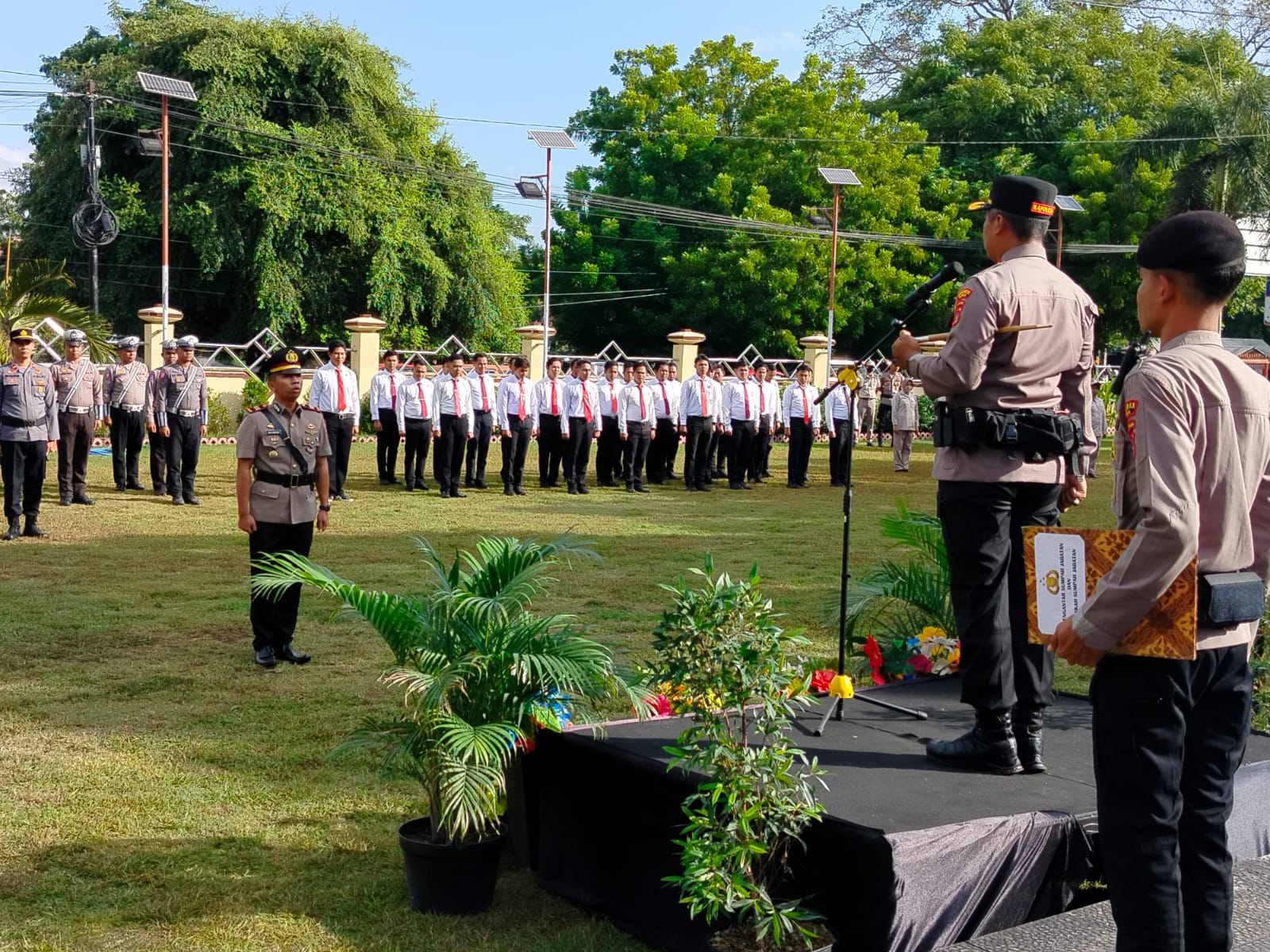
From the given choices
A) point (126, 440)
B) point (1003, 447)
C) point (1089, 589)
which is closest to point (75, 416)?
point (126, 440)

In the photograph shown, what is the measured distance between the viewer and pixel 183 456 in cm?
1567

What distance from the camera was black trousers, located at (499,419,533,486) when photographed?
17.7m

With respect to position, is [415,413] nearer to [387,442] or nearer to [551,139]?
[387,442]

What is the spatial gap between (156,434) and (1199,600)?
1458 centimetres

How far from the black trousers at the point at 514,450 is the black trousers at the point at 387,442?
4.72ft

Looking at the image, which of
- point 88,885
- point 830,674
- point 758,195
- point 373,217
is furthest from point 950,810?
point 758,195

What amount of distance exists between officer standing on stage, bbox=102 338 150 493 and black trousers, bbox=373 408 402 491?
2984 millimetres

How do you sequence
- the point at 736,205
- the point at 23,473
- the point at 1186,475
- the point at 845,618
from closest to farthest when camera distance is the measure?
the point at 1186,475 < the point at 845,618 < the point at 23,473 < the point at 736,205

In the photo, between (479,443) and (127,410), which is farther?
(479,443)

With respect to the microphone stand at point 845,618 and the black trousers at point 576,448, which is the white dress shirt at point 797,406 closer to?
the black trousers at point 576,448

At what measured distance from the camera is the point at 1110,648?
2.96 metres

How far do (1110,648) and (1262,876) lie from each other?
2113mm

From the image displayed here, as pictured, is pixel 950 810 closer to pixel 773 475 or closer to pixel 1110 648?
pixel 1110 648

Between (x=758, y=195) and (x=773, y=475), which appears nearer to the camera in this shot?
(x=773, y=475)
